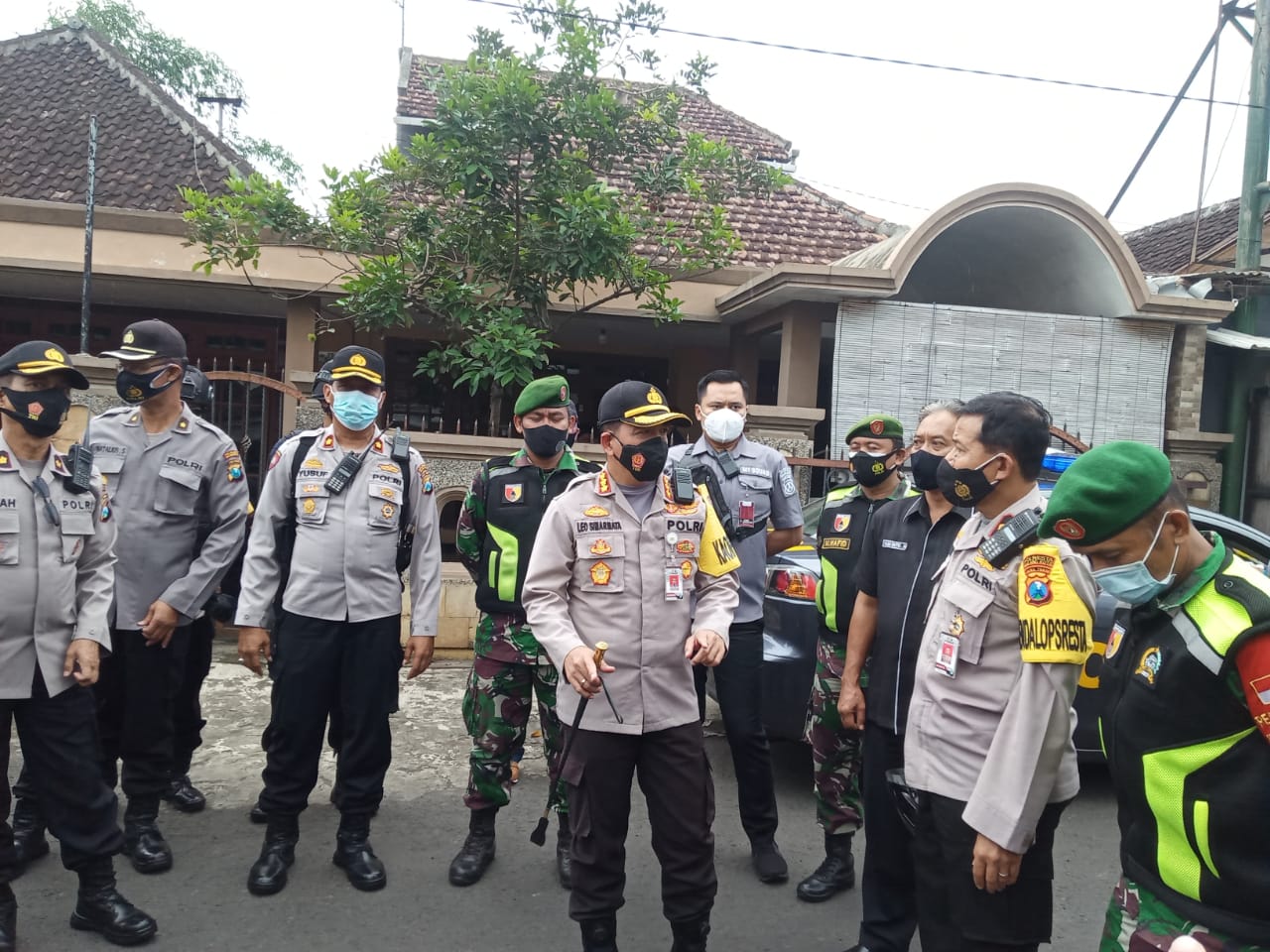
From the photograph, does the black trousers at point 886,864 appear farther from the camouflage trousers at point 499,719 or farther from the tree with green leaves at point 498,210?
the tree with green leaves at point 498,210

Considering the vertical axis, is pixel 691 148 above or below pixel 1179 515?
above

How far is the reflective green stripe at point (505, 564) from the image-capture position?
12.8 ft

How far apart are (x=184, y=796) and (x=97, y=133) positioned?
9126 mm

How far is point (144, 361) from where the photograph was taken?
383cm

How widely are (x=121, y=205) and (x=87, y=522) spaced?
8.58 m

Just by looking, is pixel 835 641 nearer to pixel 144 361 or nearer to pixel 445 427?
pixel 144 361

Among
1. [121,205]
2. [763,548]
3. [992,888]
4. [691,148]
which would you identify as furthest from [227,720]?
[121,205]

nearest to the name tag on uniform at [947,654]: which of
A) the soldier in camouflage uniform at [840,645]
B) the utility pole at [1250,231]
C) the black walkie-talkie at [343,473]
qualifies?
the soldier in camouflage uniform at [840,645]

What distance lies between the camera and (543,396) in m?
3.84

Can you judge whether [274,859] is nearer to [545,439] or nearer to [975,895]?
[545,439]

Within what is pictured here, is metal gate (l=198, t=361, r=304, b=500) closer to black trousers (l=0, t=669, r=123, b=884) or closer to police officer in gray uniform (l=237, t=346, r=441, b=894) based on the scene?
police officer in gray uniform (l=237, t=346, r=441, b=894)

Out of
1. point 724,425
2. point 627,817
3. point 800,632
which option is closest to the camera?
point 627,817

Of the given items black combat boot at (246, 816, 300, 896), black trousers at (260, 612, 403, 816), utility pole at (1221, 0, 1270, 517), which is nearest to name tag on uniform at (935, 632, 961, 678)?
black trousers at (260, 612, 403, 816)

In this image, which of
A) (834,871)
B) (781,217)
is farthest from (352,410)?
(781,217)
